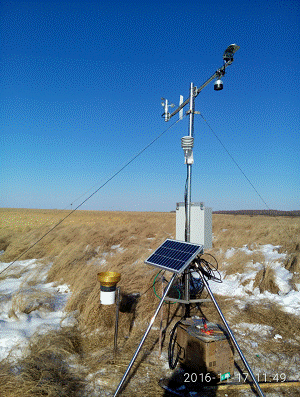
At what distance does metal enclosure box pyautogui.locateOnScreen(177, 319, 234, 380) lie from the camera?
11.1 ft

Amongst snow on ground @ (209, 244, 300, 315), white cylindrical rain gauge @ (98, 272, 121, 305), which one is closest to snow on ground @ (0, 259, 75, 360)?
white cylindrical rain gauge @ (98, 272, 121, 305)

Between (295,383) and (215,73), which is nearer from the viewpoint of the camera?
(295,383)

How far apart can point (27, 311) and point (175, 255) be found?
151 inches

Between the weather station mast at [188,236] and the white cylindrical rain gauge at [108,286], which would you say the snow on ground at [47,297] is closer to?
the white cylindrical rain gauge at [108,286]

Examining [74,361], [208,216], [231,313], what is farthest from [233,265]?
[74,361]

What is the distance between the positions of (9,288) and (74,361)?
4457 mm

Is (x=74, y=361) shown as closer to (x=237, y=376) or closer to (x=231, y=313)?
(x=237, y=376)

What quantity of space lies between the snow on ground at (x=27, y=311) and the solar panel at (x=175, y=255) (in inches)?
98.1

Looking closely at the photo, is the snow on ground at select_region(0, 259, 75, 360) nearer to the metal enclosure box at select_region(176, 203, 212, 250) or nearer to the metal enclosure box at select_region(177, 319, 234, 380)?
the metal enclosure box at select_region(177, 319, 234, 380)

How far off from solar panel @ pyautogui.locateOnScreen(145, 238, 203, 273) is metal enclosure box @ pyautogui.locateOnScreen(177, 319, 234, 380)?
1091 millimetres

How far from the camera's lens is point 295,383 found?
3.39 m

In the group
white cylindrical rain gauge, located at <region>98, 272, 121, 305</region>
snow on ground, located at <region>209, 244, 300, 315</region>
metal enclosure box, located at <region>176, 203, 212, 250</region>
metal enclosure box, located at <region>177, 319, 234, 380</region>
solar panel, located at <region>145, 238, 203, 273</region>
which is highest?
metal enclosure box, located at <region>176, 203, 212, 250</region>

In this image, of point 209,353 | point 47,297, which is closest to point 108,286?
point 209,353

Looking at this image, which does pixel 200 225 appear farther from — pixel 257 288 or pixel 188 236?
pixel 257 288
